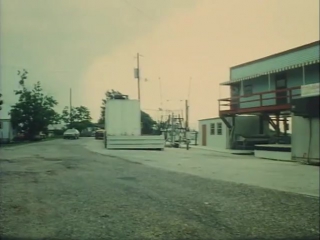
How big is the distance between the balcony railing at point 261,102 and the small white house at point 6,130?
0.77 metres

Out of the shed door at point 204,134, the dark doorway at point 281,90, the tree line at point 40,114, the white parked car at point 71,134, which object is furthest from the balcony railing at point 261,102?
the white parked car at point 71,134

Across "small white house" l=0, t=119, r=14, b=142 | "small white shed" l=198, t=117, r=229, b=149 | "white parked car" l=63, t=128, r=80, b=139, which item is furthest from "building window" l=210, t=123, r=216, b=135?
"small white house" l=0, t=119, r=14, b=142

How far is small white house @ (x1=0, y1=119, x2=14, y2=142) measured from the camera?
59.5 inches

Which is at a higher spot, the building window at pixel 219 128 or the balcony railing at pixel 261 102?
the balcony railing at pixel 261 102

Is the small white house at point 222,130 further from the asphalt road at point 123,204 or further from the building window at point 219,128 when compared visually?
the asphalt road at point 123,204

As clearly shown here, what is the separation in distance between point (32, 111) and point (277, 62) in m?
0.88

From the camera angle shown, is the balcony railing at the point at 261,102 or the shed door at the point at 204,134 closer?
the balcony railing at the point at 261,102

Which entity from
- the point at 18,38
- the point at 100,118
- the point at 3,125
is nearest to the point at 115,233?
the point at 100,118

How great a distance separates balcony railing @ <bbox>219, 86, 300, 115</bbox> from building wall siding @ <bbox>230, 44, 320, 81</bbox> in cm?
7

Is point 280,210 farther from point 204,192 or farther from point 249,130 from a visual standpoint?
point 249,130

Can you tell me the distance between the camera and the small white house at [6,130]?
4.96 ft

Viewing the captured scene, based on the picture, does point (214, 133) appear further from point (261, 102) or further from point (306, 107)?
point (306, 107)

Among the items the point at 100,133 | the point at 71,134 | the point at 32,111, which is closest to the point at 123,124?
the point at 100,133

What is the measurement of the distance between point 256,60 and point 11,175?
4.72ft
